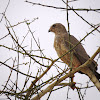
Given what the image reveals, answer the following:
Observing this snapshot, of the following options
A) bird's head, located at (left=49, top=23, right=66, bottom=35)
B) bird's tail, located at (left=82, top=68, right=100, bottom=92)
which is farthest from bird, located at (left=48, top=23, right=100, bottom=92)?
bird's head, located at (left=49, top=23, right=66, bottom=35)

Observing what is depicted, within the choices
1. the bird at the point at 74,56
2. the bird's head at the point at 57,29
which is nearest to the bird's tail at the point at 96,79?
the bird at the point at 74,56

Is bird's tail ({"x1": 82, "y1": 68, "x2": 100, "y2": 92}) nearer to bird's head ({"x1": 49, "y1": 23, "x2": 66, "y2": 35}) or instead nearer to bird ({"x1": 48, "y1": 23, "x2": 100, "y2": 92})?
bird ({"x1": 48, "y1": 23, "x2": 100, "y2": 92})

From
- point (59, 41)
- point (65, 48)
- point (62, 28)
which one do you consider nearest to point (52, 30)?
point (62, 28)

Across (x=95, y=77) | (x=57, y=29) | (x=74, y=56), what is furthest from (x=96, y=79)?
(x=57, y=29)

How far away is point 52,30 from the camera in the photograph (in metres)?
5.24

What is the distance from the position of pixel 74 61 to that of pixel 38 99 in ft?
6.46

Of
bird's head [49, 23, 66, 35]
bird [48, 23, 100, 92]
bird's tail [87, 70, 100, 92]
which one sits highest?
bird's head [49, 23, 66, 35]

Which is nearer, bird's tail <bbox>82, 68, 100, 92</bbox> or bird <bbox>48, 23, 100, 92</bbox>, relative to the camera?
bird's tail <bbox>82, 68, 100, 92</bbox>

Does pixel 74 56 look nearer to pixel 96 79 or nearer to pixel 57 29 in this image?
pixel 96 79

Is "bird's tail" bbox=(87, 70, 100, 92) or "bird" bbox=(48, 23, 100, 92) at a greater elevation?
"bird" bbox=(48, 23, 100, 92)

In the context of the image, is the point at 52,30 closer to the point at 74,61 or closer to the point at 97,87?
the point at 74,61

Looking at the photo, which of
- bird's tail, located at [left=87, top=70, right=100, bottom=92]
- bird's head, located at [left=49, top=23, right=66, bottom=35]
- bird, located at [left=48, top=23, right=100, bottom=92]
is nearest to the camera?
bird's tail, located at [left=87, top=70, right=100, bottom=92]

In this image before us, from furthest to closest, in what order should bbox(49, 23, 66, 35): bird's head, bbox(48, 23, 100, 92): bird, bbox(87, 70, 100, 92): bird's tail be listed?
bbox(49, 23, 66, 35): bird's head
bbox(48, 23, 100, 92): bird
bbox(87, 70, 100, 92): bird's tail

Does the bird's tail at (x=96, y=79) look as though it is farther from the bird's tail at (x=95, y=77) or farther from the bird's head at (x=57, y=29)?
the bird's head at (x=57, y=29)
